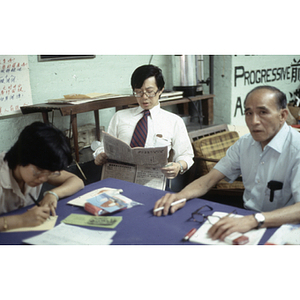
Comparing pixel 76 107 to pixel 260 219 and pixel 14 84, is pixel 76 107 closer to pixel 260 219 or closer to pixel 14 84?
pixel 14 84

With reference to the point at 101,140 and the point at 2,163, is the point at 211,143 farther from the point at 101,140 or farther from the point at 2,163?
the point at 2,163

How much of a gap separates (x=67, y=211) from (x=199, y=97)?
154 centimetres

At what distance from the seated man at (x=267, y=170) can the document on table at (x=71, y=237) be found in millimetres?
248

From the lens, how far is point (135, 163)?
1.72 metres

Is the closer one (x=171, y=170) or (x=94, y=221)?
(x=94, y=221)

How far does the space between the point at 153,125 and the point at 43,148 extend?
0.98 m

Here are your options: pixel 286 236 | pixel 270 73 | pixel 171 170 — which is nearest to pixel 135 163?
pixel 171 170

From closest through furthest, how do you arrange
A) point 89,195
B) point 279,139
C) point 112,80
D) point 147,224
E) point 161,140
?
point 147,224, point 279,139, point 89,195, point 161,140, point 112,80

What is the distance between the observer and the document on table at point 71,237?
1.21 metres

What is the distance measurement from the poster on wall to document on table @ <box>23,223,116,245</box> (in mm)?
972

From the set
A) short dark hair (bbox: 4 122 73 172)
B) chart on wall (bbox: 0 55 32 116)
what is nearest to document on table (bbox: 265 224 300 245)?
short dark hair (bbox: 4 122 73 172)

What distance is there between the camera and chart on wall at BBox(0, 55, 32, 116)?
1.43 m

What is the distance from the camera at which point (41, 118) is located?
4.86ft

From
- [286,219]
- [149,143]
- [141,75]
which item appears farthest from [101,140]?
[286,219]
